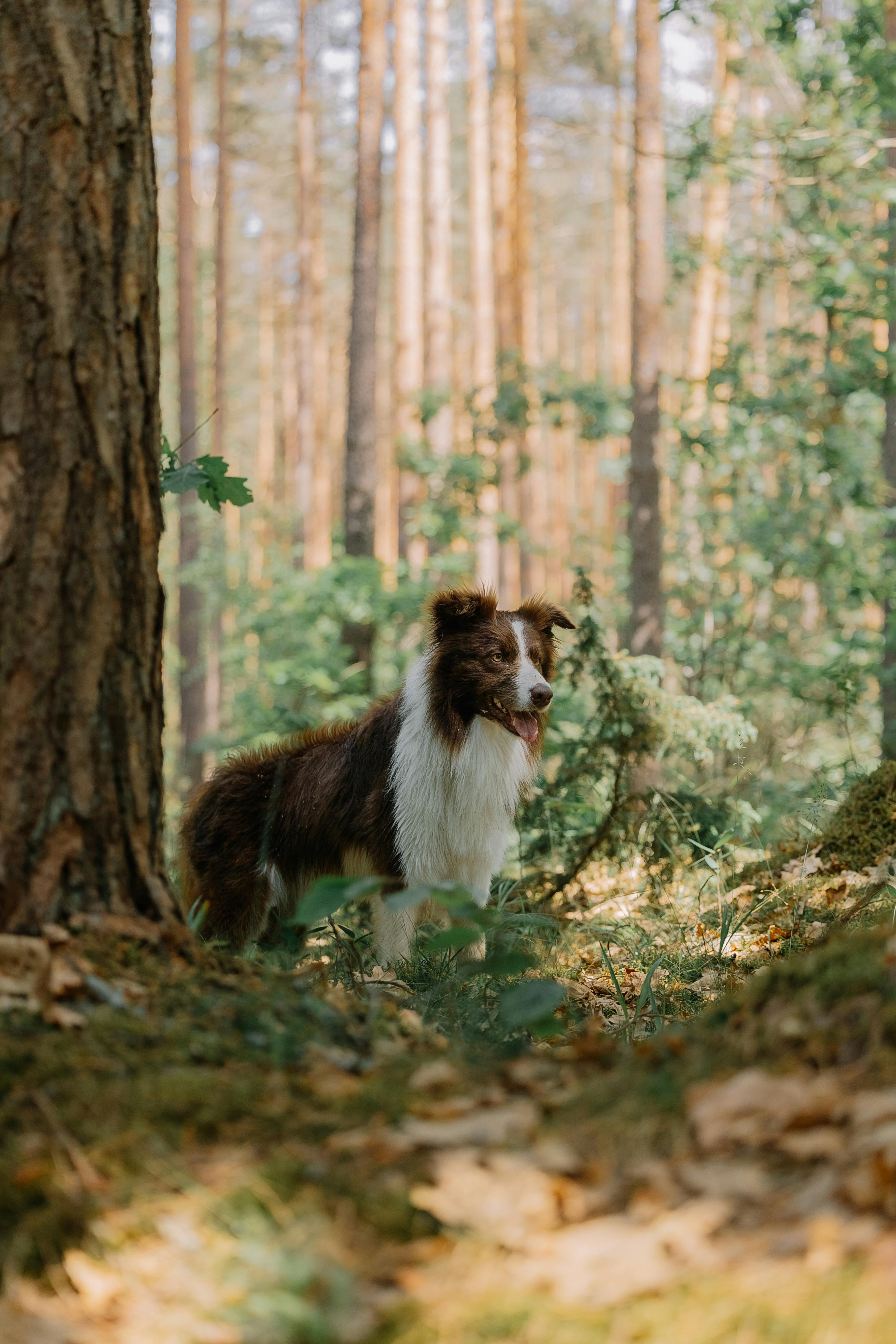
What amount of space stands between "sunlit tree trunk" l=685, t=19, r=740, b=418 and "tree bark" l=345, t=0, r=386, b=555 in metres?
3.64

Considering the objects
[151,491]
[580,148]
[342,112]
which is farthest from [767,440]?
[580,148]

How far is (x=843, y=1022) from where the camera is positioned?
2.24 m

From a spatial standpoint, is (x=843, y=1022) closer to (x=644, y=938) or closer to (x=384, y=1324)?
(x=384, y=1324)

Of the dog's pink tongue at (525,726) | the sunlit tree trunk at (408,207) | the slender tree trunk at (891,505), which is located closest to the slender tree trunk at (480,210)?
the sunlit tree trunk at (408,207)

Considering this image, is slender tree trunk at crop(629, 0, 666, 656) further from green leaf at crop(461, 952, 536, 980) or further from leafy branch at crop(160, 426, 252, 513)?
green leaf at crop(461, 952, 536, 980)

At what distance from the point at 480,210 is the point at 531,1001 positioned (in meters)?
20.4

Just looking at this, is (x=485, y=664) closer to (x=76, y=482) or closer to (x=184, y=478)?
(x=184, y=478)

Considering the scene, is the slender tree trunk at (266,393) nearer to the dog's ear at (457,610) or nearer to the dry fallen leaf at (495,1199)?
the dog's ear at (457,610)

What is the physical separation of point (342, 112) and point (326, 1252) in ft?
95.6

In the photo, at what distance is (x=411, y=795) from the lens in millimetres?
5309

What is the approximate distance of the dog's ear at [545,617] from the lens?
5.54 metres

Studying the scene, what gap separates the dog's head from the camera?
5242 millimetres

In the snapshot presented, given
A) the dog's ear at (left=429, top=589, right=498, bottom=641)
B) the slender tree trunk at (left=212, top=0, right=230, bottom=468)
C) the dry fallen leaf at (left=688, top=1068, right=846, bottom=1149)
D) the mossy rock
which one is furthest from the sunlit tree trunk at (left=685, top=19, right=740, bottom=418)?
the dry fallen leaf at (left=688, top=1068, right=846, bottom=1149)

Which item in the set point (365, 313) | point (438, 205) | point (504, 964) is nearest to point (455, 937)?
point (504, 964)
